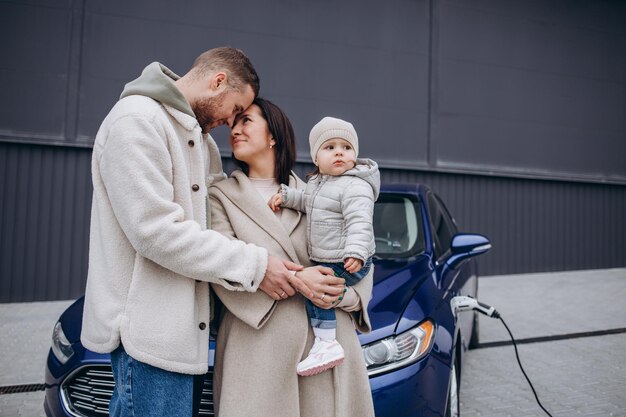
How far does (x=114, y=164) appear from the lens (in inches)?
53.9

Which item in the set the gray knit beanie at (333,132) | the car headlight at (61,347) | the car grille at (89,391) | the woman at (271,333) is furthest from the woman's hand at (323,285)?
the car headlight at (61,347)

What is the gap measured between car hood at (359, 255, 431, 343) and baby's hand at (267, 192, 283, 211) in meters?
0.73

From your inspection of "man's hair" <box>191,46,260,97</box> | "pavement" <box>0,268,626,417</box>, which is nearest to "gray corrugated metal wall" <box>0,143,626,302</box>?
"pavement" <box>0,268,626,417</box>

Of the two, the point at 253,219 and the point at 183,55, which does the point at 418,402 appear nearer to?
the point at 253,219

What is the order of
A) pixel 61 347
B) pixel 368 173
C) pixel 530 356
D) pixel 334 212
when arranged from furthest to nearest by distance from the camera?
1. pixel 530 356
2. pixel 61 347
3. pixel 368 173
4. pixel 334 212

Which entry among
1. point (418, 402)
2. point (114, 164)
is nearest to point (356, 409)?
point (418, 402)

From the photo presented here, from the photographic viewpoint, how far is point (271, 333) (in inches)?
64.6

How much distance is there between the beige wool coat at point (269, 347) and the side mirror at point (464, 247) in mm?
1779

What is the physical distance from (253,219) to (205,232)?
12.0 inches

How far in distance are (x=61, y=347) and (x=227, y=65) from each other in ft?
5.49

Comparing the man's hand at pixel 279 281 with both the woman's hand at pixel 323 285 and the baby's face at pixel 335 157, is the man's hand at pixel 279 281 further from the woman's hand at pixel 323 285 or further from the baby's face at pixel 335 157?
the baby's face at pixel 335 157

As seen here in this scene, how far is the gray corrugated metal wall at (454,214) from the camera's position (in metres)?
6.73

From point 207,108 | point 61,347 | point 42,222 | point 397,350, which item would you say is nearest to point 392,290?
point 397,350

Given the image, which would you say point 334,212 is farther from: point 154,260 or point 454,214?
point 454,214
